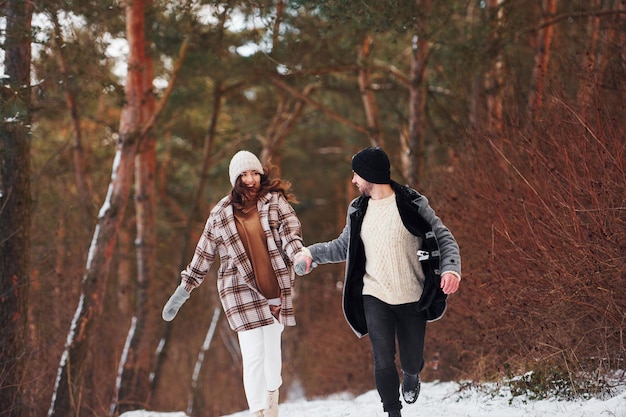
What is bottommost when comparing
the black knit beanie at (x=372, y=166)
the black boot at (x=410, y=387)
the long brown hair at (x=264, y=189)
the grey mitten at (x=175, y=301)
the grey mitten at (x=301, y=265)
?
the black boot at (x=410, y=387)

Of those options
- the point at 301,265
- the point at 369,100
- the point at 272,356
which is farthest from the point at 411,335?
the point at 369,100

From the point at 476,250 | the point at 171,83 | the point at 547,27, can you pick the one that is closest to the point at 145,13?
the point at 171,83

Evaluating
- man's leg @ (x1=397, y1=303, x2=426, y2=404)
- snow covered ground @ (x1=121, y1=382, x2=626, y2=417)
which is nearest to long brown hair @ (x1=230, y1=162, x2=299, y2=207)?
man's leg @ (x1=397, y1=303, x2=426, y2=404)

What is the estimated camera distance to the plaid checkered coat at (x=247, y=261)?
20.7 ft

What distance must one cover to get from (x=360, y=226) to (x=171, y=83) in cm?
959

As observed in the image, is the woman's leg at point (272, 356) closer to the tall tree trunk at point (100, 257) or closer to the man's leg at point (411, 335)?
the man's leg at point (411, 335)

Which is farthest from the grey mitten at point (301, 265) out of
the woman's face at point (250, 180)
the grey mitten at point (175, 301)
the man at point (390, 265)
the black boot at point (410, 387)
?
the black boot at point (410, 387)

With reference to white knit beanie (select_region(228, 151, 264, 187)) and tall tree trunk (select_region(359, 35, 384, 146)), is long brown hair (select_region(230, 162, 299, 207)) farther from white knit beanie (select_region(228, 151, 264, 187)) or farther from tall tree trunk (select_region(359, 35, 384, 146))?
tall tree trunk (select_region(359, 35, 384, 146))

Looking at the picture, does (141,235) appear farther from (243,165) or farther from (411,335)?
(411,335)

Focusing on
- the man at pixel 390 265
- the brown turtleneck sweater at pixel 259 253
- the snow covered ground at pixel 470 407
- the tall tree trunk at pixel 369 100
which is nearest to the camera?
the man at pixel 390 265

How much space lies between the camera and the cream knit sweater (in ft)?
19.3

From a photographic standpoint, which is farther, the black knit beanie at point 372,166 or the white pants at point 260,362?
the white pants at point 260,362

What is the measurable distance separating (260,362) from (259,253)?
2.52ft

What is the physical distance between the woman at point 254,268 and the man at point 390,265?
415 millimetres
